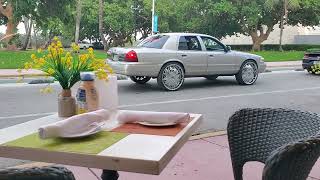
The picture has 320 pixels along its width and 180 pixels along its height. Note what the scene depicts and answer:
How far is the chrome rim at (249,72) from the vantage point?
13.3 meters

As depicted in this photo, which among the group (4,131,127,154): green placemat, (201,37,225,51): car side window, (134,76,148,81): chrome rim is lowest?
(134,76,148,81): chrome rim

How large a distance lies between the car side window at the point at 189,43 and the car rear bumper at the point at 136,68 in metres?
1.02

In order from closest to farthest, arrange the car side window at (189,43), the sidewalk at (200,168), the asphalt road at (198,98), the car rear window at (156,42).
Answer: the sidewalk at (200,168) < the asphalt road at (198,98) < the car rear window at (156,42) < the car side window at (189,43)

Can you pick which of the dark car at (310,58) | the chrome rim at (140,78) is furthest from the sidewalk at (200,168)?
the dark car at (310,58)

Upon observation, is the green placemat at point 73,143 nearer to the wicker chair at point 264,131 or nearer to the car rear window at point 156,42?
the wicker chair at point 264,131

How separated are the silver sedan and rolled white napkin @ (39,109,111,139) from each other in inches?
333

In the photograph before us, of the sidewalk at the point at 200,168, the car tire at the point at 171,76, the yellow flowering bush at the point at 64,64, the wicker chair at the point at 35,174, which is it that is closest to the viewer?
the wicker chair at the point at 35,174

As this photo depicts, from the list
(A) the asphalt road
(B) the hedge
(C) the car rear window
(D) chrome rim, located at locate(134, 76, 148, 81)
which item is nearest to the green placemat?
(A) the asphalt road

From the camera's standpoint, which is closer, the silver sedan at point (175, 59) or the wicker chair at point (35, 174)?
the wicker chair at point (35, 174)

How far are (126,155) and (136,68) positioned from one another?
29.6 ft

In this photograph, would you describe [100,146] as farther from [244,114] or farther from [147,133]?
[244,114]

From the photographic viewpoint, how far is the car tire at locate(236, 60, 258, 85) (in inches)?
521

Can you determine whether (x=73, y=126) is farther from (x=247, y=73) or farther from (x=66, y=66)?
(x=247, y=73)

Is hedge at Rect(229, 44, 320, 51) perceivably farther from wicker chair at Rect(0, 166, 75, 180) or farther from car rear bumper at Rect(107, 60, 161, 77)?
wicker chair at Rect(0, 166, 75, 180)
